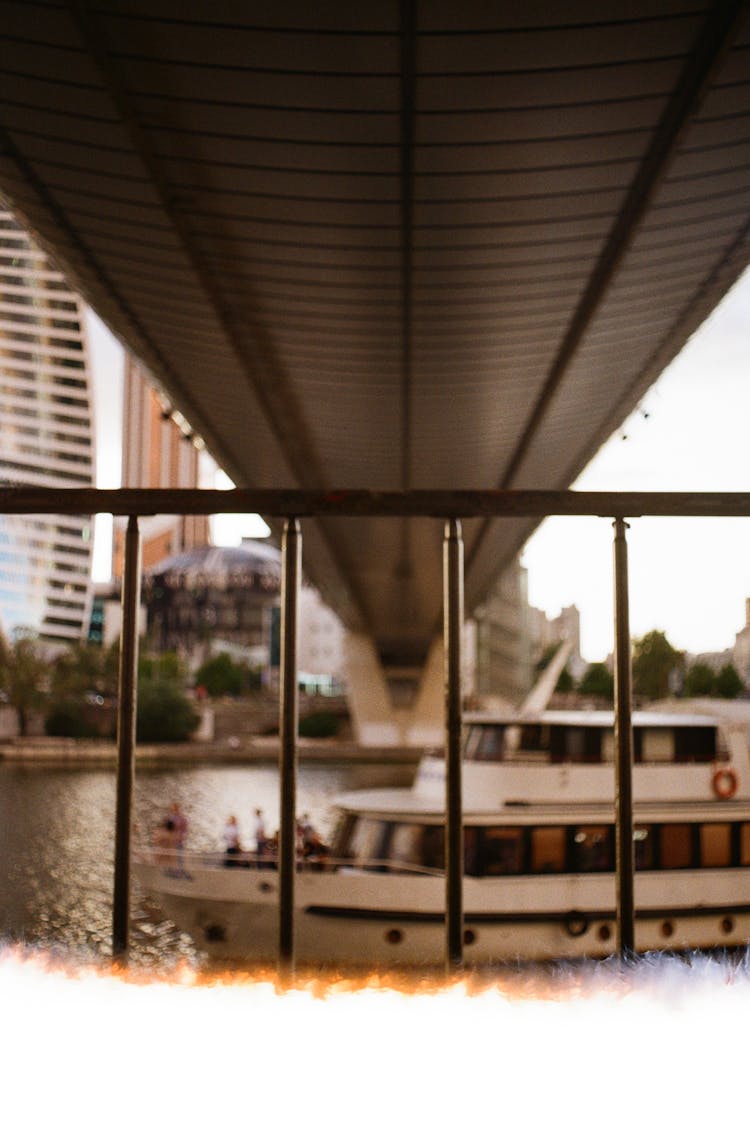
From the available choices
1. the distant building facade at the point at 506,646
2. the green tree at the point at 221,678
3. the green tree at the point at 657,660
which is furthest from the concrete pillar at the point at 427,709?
the green tree at the point at 221,678

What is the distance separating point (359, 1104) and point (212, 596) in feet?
450

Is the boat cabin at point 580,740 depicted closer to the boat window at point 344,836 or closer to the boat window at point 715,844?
the boat window at point 715,844

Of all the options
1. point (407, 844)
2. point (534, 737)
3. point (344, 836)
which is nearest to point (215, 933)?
A: point (344, 836)

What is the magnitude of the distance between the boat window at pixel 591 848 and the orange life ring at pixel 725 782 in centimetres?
141

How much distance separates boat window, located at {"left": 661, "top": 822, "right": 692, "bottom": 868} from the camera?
12.0 m

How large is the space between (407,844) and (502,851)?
920 mm

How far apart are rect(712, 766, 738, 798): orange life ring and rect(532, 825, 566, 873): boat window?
187 centimetres

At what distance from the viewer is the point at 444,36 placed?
5410mm

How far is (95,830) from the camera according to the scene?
23188mm

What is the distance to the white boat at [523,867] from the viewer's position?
11.6 m

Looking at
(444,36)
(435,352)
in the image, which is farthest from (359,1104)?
(435,352)

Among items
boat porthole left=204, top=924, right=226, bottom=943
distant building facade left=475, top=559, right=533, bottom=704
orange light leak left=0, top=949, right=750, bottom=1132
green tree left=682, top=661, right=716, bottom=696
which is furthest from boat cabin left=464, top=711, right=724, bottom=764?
distant building facade left=475, top=559, right=533, bottom=704

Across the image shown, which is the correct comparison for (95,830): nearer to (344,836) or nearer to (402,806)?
(344,836)

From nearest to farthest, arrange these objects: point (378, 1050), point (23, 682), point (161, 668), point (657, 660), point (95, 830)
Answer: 1. point (378, 1050)
2. point (95, 830)
3. point (657, 660)
4. point (23, 682)
5. point (161, 668)
